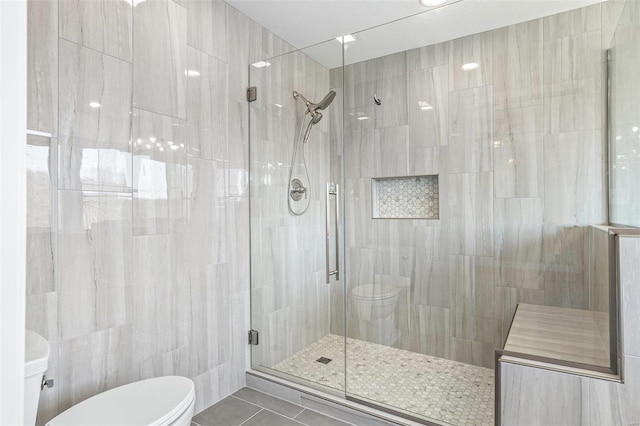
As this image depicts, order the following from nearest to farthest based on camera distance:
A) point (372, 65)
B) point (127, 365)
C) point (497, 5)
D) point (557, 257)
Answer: point (127, 365) → point (557, 257) → point (497, 5) → point (372, 65)

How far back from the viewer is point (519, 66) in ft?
6.80

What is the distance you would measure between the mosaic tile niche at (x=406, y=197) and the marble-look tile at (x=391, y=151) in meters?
0.06

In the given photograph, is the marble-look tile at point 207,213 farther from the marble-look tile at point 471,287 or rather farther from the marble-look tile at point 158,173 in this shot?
the marble-look tile at point 471,287

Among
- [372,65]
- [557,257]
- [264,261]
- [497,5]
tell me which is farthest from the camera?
[264,261]

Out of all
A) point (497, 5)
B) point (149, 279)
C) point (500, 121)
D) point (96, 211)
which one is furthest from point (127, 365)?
point (497, 5)

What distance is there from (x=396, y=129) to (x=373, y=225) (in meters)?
0.68

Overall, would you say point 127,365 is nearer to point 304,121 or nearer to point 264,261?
point 264,261

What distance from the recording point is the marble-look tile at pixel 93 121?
1.53 meters

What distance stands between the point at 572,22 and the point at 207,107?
2.20 m

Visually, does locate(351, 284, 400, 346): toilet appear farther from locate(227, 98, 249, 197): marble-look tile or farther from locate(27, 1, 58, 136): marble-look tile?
locate(27, 1, 58, 136): marble-look tile

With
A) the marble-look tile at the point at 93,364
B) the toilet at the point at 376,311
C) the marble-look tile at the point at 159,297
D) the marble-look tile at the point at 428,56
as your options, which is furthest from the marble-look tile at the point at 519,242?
the marble-look tile at the point at 93,364

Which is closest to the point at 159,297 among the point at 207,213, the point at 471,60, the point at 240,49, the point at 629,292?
the point at 207,213

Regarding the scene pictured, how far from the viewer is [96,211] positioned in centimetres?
163

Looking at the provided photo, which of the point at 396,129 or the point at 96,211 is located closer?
the point at 96,211
